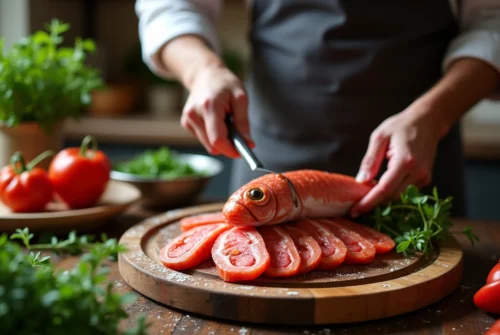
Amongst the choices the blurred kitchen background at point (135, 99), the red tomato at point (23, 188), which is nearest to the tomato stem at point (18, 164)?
the red tomato at point (23, 188)

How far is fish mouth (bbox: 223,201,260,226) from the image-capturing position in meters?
1.22

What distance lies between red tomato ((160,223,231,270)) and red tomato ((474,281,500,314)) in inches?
20.2

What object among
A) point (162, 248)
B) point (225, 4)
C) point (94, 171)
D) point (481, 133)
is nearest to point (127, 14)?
point (225, 4)

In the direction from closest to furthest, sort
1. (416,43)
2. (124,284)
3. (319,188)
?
1. (124,284)
2. (319,188)
3. (416,43)

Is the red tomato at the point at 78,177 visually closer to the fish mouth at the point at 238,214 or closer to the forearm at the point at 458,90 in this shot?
the fish mouth at the point at 238,214

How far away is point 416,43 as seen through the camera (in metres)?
1.81

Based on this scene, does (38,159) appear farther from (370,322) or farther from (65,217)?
(370,322)

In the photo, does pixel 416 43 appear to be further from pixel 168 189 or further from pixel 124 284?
pixel 124 284

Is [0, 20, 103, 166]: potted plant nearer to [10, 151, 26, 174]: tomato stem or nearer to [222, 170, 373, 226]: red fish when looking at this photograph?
[10, 151, 26, 174]: tomato stem

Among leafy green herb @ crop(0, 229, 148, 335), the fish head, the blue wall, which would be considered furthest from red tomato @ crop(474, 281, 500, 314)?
the blue wall

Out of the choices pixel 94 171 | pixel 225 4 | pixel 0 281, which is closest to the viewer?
pixel 0 281

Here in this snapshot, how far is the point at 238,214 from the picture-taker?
1224mm

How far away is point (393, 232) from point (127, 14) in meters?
3.34

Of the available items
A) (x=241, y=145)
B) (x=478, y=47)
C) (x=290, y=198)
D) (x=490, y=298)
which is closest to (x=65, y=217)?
(x=241, y=145)
